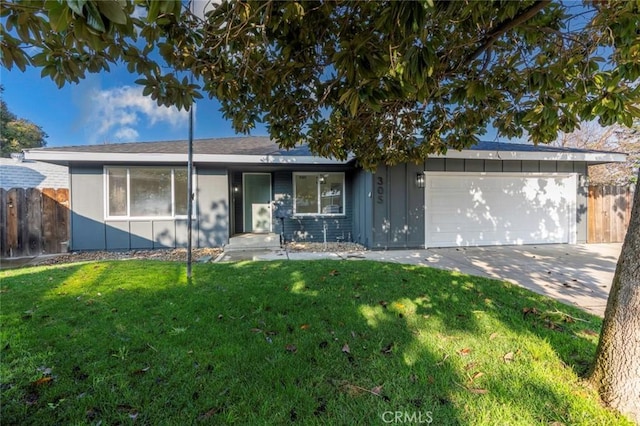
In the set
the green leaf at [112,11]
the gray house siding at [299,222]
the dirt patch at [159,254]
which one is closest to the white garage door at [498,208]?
the dirt patch at [159,254]

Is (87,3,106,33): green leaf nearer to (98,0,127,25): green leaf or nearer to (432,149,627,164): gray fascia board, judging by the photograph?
(98,0,127,25): green leaf

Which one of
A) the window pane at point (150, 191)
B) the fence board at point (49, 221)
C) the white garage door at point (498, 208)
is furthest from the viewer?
the white garage door at point (498, 208)

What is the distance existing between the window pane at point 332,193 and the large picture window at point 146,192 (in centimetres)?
428

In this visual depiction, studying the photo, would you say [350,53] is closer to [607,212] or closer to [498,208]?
[498,208]

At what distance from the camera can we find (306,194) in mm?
9586

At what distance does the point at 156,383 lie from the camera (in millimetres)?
2031

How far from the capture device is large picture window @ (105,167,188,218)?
8133mm

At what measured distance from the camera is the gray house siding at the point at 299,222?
375 inches

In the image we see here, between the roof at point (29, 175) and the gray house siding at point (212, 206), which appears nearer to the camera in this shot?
the gray house siding at point (212, 206)

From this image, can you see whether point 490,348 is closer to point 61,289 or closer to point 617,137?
point 61,289

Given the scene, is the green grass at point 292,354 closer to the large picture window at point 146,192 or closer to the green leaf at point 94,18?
the green leaf at point 94,18

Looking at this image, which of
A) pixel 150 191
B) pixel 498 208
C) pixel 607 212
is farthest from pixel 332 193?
pixel 607 212

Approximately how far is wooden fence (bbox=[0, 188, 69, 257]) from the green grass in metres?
4.84

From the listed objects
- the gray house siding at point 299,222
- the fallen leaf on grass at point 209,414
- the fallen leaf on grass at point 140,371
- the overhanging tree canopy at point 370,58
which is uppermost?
the overhanging tree canopy at point 370,58
